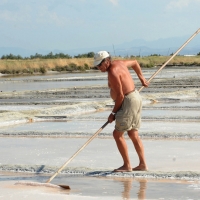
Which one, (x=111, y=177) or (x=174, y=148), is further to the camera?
(x=174, y=148)

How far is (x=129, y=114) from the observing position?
731cm

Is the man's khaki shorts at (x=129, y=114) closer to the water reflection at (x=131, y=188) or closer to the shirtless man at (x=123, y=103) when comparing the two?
the shirtless man at (x=123, y=103)

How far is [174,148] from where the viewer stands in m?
9.06

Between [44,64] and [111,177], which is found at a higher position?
[44,64]

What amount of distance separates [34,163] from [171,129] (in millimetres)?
3789

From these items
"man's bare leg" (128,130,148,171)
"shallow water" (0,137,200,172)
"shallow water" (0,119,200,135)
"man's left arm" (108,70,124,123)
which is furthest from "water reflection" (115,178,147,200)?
"shallow water" (0,119,200,135)

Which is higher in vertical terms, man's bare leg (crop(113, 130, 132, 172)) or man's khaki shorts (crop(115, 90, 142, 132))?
man's khaki shorts (crop(115, 90, 142, 132))

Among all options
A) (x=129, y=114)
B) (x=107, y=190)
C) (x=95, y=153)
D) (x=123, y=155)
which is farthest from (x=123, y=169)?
(x=95, y=153)

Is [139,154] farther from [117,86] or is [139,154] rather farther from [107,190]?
[107,190]

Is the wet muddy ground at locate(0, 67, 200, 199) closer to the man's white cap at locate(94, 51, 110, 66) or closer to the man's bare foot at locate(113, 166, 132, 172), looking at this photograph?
the man's bare foot at locate(113, 166, 132, 172)

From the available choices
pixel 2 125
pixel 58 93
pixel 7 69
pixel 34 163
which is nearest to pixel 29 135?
pixel 2 125

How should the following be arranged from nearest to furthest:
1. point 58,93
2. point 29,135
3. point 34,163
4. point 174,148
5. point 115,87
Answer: point 115,87
point 34,163
point 174,148
point 29,135
point 58,93

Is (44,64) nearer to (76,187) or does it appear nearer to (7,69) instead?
(7,69)

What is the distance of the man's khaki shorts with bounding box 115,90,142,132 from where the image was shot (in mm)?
7277
